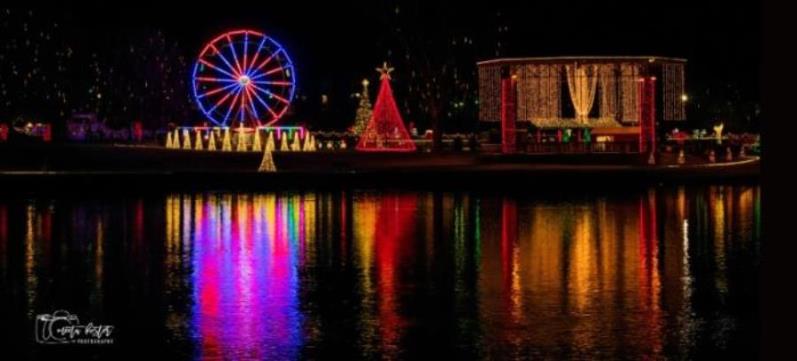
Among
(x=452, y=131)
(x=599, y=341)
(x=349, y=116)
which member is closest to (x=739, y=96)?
(x=452, y=131)

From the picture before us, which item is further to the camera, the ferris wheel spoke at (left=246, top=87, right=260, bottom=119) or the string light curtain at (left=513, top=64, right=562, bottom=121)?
the ferris wheel spoke at (left=246, top=87, right=260, bottom=119)

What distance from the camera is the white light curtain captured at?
140 feet

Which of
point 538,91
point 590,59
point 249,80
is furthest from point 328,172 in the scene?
point 249,80

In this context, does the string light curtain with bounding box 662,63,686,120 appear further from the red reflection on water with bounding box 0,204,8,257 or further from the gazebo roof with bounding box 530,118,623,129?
the red reflection on water with bounding box 0,204,8,257

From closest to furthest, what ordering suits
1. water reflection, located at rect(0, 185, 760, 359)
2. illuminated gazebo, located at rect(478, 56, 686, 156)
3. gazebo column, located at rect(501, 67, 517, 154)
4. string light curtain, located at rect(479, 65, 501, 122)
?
water reflection, located at rect(0, 185, 760, 359)
illuminated gazebo, located at rect(478, 56, 686, 156)
gazebo column, located at rect(501, 67, 517, 154)
string light curtain, located at rect(479, 65, 501, 122)

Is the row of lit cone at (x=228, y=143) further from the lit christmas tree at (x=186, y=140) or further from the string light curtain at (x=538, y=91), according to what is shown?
the string light curtain at (x=538, y=91)

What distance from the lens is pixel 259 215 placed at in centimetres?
2158

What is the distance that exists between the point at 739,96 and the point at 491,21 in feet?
62.3

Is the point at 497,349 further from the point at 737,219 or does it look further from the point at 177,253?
the point at 737,219

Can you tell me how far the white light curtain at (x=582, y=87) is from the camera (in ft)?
140

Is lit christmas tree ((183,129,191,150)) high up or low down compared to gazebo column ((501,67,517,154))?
down

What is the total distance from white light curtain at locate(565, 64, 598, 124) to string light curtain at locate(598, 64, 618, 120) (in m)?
0.35

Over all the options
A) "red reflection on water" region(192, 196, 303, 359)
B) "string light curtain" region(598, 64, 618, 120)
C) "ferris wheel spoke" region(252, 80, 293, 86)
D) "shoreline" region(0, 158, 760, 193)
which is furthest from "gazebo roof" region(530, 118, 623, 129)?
"red reflection on water" region(192, 196, 303, 359)

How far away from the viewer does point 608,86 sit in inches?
1679
